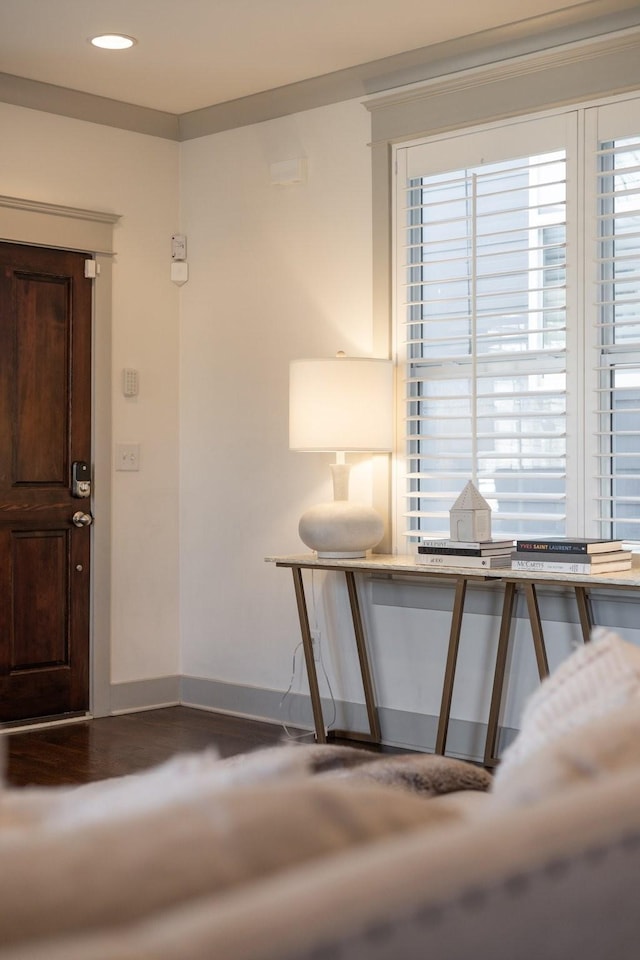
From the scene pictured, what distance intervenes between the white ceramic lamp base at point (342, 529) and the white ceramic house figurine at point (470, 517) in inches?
17.0

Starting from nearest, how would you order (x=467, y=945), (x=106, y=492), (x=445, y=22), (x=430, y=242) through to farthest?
(x=467, y=945) → (x=445, y=22) → (x=430, y=242) → (x=106, y=492)

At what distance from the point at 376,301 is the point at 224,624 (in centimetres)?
168

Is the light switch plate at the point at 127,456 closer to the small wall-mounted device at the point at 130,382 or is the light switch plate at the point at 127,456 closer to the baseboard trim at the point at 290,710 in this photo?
the small wall-mounted device at the point at 130,382

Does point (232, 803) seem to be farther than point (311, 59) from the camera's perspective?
No

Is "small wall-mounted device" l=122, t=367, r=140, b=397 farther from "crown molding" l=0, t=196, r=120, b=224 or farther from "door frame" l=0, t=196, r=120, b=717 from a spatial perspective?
"crown molding" l=0, t=196, r=120, b=224

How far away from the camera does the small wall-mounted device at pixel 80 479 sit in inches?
199

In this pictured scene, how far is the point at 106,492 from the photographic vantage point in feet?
16.9

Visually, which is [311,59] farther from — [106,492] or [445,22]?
[106,492]

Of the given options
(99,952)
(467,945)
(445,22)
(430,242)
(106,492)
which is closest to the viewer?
(99,952)

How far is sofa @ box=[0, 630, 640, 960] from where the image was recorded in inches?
26.8

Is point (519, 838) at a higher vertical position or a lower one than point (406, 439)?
lower

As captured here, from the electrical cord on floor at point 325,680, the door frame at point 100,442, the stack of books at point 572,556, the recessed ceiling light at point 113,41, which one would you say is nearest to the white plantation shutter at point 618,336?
the stack of books at point 572,556

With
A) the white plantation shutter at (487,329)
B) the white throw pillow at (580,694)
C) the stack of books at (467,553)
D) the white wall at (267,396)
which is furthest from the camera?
the white wall at (267,396)

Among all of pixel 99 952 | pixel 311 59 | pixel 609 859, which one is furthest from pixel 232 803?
pixel 311 59
